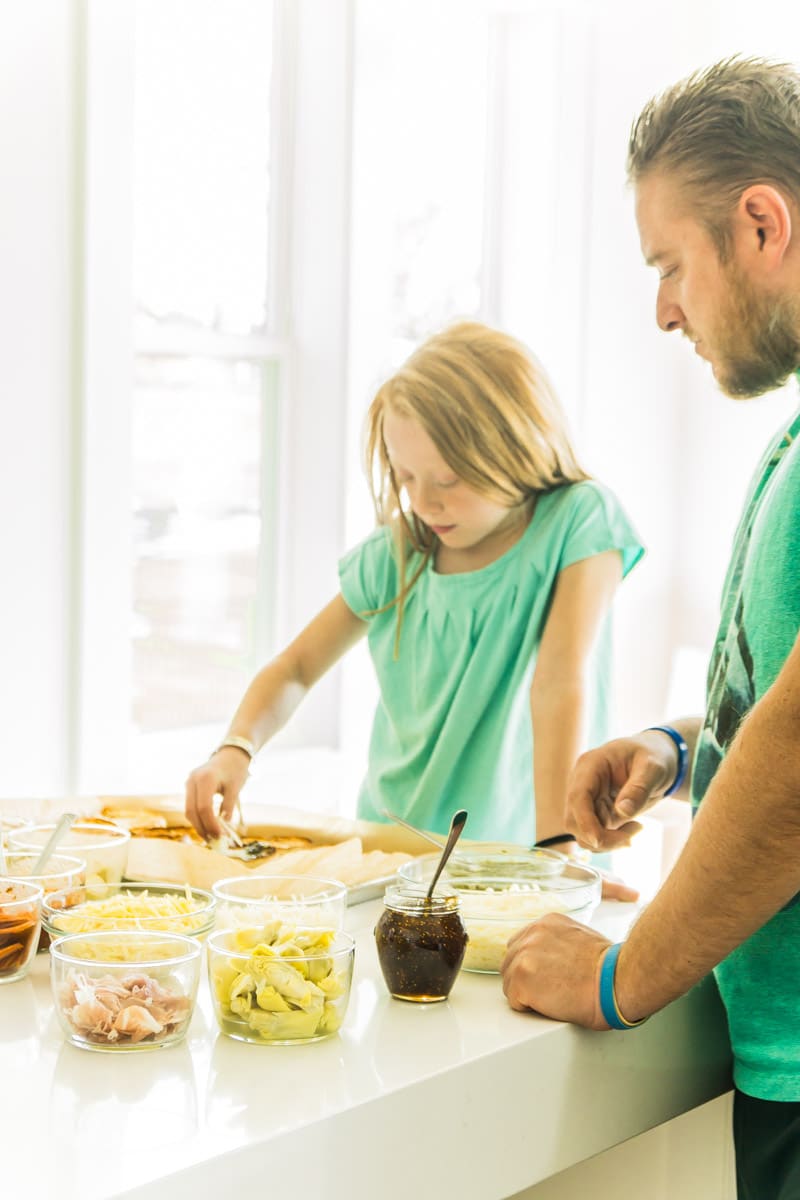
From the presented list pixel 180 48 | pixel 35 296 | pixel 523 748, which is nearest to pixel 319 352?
pixel 180 48

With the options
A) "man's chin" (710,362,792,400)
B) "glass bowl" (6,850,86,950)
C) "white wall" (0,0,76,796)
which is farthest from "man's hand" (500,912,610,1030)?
"white wall" (0,0,76,796)

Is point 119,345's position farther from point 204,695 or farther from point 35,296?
point 204,695

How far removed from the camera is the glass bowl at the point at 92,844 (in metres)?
1.27

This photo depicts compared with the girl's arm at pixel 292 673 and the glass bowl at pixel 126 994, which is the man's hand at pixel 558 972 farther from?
the girl's arm at pixel 292 673

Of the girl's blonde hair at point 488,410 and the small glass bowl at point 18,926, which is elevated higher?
the girl's blonde hair at point 488,410

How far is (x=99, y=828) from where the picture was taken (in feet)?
4.36

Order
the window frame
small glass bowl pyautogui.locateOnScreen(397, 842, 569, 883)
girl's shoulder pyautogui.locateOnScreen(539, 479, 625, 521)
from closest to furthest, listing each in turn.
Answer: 1. small glass bowl pyautogui.locateOnScreen(397, 842, 569, 883)
2. girl's shoulder pyautogui.locateOnScreen(539, 479, 625, 521)
3. the window frame

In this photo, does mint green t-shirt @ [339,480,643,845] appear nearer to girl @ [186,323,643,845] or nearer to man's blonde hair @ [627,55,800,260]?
girl @ [186,323,643,845]

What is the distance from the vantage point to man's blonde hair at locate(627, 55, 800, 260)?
1.11m

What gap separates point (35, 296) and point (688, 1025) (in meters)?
1.67

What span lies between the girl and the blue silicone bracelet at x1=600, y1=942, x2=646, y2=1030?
635mm

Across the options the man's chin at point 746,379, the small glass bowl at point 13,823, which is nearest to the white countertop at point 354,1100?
the small glass bowl at point 13,823

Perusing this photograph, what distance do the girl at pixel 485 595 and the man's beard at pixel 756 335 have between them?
0.61m

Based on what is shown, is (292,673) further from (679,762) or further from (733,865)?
(733,865)
